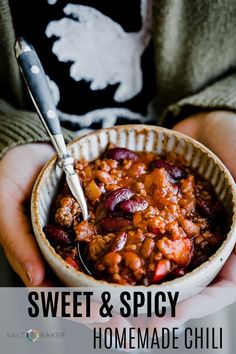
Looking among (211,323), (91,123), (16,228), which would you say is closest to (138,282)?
(16,228)

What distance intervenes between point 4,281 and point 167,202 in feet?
2.18

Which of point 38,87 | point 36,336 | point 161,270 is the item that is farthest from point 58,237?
point 36,336

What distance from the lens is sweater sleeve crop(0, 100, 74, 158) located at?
1224 mm

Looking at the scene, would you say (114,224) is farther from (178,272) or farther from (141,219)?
(178,272)

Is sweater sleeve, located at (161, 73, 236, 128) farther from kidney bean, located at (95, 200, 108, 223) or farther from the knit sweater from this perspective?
kidney bean, located at (95, 200, 108, 223)

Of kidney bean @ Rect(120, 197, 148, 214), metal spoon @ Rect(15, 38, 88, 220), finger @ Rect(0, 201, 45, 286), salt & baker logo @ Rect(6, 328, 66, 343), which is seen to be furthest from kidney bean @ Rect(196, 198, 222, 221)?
salt & baker logo @ Rect(6, 328, 66, 343)

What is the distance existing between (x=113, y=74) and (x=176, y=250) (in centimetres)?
61

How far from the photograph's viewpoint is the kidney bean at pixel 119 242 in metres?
0.92

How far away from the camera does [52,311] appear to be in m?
1.00

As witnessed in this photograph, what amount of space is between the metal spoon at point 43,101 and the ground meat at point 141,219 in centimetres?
3

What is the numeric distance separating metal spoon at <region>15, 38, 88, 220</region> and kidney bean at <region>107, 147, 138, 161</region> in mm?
96

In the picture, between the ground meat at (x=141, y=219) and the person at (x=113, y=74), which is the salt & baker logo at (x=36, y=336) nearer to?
the person at (x=113, y=74)

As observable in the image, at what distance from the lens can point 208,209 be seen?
1.01 metres

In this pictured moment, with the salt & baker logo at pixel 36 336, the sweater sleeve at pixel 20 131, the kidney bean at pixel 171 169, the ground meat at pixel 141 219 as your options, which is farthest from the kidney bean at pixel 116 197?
the salt & baker logo at pixel 36 336
